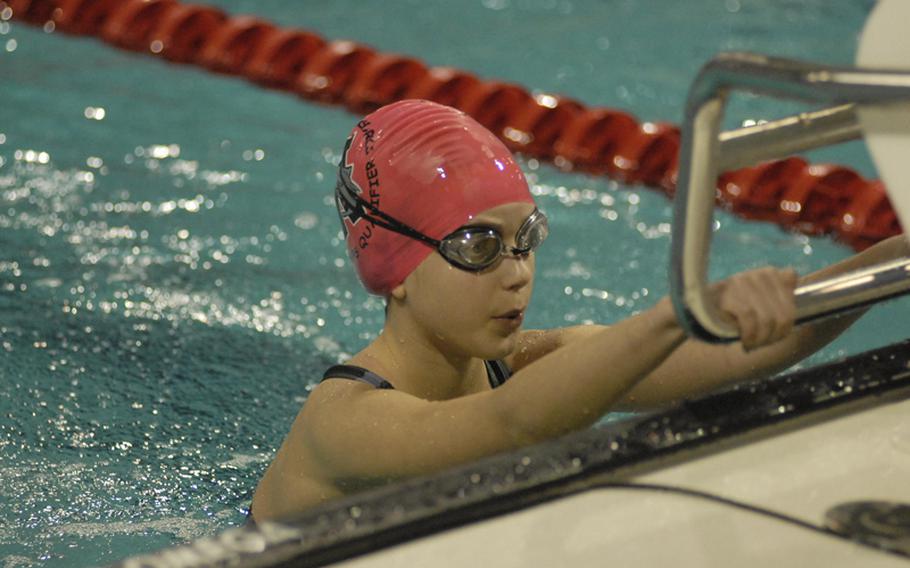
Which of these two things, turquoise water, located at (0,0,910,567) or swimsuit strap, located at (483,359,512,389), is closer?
swimsuit strap, located at (483,359,512,389)

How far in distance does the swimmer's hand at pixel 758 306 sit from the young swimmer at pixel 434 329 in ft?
1.00

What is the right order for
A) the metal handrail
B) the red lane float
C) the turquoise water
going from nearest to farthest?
1. the metal handrail
2. the turquoise water
3. the red lane float

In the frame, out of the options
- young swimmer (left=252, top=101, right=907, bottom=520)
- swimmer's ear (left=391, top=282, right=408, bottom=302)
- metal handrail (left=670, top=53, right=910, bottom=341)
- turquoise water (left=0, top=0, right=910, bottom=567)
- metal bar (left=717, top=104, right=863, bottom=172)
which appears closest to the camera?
metal handrail (left=670, top=53, right=910, bottom=341)

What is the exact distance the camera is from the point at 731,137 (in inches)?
53.2

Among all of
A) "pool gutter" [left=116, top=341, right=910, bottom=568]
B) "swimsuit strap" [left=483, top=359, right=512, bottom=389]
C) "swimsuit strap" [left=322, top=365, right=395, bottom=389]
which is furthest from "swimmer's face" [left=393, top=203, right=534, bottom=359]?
"pool gutter" [left=116, top=341, right=910, bottom=568]

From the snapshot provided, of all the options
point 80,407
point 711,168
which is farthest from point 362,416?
point 80,407

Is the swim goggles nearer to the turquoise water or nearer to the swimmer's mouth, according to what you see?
the swimmer's mouth

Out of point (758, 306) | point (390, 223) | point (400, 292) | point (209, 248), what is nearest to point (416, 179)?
point (390, 223)

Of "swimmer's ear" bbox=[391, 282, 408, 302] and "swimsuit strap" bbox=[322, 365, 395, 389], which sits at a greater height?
"swimmer's ear" bbox=[391, 282, 408, 302]

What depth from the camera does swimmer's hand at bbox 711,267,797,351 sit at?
1.42 m

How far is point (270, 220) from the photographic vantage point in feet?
14.6

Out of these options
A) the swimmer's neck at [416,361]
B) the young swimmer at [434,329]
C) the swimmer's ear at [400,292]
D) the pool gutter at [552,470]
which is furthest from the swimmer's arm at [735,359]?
the swimmer's ear at [400,292]

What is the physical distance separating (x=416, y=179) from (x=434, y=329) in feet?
0.77

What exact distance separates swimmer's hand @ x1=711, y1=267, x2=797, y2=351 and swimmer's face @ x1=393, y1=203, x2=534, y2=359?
54 cm
